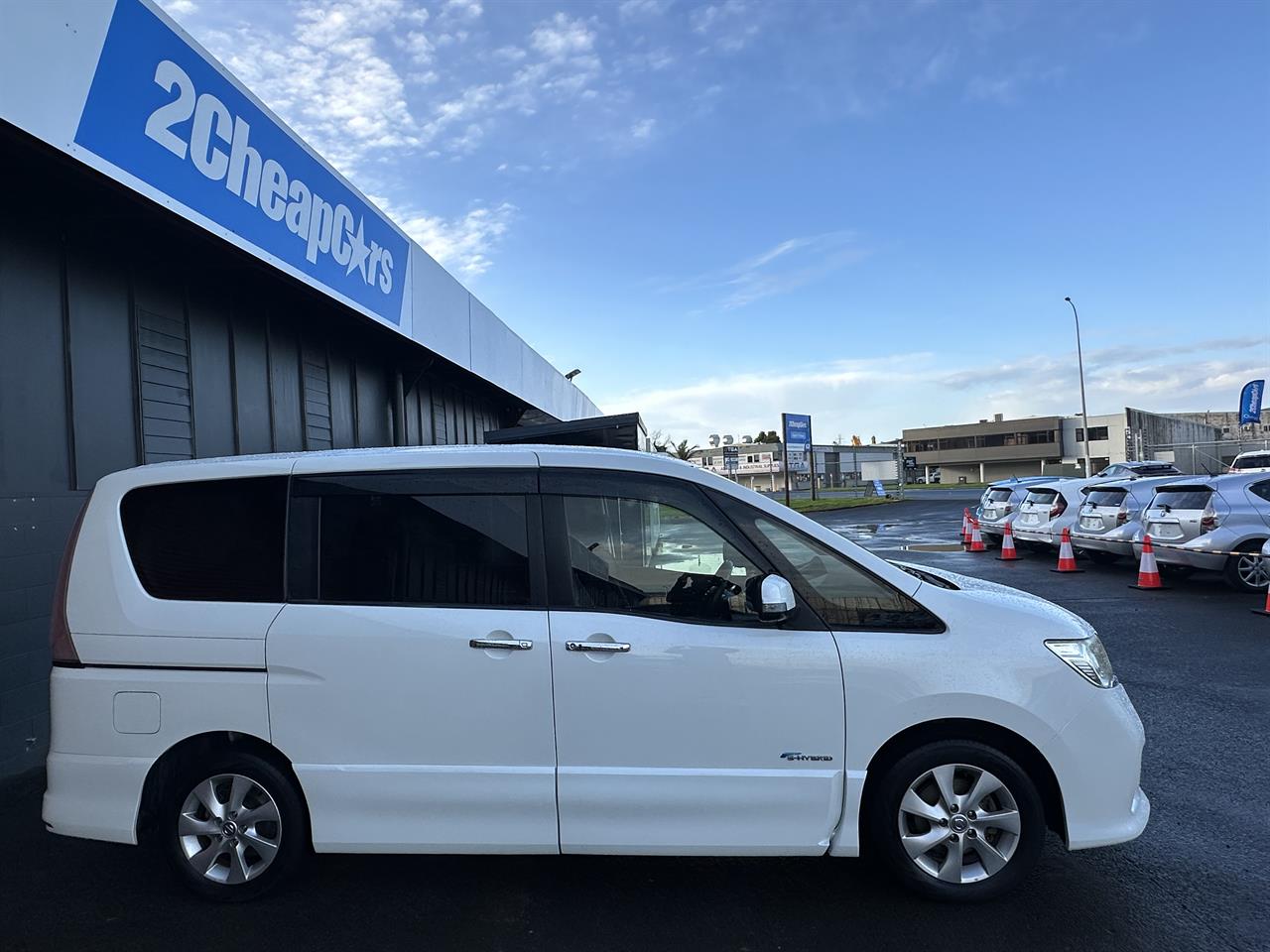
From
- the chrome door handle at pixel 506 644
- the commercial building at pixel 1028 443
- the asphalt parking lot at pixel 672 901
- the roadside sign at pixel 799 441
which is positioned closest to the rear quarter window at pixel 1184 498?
the asphalt parking lot at pixel 672 901

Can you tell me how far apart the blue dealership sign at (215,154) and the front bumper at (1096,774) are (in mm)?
6276

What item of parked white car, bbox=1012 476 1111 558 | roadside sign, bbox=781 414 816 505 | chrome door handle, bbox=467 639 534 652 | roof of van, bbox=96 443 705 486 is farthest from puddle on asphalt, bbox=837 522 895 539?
chrome door handle, bbox=467 639 534 652

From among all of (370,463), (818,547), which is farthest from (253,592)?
(818,547)

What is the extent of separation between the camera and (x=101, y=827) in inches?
139

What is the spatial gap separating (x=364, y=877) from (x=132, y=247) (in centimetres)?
580

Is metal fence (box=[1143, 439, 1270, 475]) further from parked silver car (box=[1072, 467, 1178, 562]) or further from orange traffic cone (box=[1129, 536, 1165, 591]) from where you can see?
orange traffic cone (box=[1129, 536, 1165, 591])

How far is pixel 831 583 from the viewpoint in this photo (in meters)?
3.52

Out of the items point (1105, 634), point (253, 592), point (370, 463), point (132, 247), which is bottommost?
point (1105, 634)

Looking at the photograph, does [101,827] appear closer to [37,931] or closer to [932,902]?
[37,931]

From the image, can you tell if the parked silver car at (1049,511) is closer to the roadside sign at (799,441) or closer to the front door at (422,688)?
the front door at (422,688)

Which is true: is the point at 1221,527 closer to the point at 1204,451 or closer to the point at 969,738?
the point at 969,738

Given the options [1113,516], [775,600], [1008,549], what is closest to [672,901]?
[775,600]

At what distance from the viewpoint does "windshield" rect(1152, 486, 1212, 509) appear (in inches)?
448

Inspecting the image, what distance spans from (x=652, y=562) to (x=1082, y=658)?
6.02 ft
